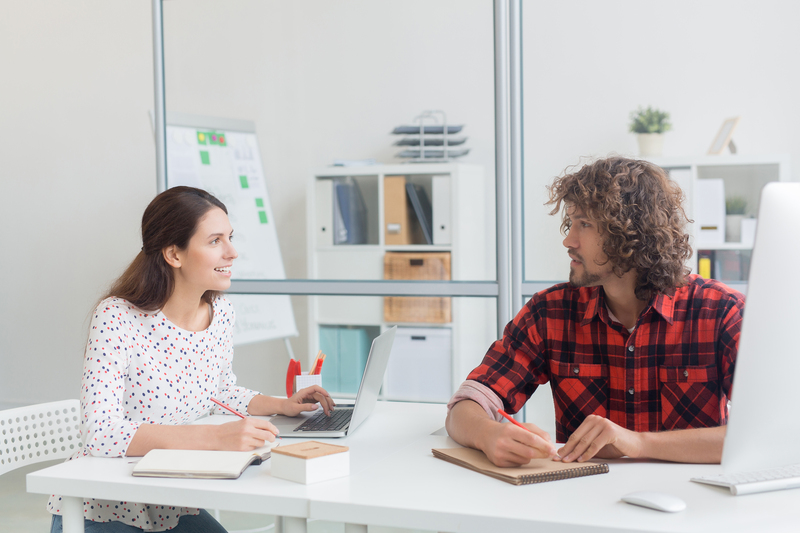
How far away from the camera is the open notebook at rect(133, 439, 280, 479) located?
115 centimetres

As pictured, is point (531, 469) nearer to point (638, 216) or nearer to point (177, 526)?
point (638, 216)

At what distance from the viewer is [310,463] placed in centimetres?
110

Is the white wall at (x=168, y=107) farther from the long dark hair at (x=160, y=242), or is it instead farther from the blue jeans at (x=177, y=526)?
the blue jeans at (x=177, y=526)

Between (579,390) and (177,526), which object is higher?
(579,390)

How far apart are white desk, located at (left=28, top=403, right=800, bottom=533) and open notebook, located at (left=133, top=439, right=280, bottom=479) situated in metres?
0.01

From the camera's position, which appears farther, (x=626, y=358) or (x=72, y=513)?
(x=626, y=358)

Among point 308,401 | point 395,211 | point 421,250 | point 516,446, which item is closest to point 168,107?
point 395,211

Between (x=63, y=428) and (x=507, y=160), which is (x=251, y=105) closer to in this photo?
(x=507, y=160)

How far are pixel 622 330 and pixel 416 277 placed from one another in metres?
1.52

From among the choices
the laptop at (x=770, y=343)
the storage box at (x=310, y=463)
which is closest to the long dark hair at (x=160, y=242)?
the storage box at (x=310, y=463)

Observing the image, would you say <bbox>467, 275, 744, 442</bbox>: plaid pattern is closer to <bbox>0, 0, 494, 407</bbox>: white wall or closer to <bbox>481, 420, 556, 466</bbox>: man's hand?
<bbox>481, 420, 556, 466</bbox>: man's hand

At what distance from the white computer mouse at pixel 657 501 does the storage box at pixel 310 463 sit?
43 centimetres

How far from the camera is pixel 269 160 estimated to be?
326 centimetres

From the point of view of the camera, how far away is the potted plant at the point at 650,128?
3.39 metres
